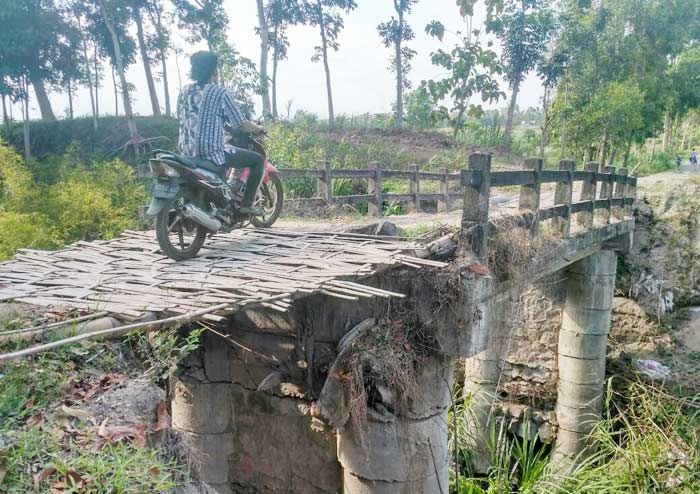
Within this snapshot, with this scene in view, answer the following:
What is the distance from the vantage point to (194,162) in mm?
4926

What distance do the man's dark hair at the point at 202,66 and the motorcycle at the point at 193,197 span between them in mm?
645

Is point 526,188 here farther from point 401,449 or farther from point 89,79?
point 89,79

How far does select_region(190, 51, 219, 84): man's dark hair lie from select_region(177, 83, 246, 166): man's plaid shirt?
6 centimetres

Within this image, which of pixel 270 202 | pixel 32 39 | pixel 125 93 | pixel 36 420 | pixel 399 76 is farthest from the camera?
pixel 399 76

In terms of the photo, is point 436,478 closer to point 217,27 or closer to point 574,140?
point 574,140

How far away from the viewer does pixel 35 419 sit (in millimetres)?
2520

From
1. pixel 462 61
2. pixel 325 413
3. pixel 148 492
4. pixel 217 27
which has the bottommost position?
pixel 325 413

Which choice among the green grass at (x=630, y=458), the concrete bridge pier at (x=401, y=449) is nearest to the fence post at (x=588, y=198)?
the green grass at (x=630, y=458)

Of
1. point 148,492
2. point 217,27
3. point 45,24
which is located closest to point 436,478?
point 148,492

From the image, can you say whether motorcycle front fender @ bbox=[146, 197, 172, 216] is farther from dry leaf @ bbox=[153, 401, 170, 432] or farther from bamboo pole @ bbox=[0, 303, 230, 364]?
dry leaf @ bbox=[153, 401, 170, 432]

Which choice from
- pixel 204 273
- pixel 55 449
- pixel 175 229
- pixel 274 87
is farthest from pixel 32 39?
pixel 55 449

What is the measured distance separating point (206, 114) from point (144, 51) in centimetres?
2092

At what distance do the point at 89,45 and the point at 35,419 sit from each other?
85.4 feet

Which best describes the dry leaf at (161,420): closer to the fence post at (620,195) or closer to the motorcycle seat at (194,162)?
the motorcycle seat at (194,162)
